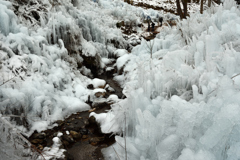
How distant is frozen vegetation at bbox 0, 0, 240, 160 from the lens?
1479 mm

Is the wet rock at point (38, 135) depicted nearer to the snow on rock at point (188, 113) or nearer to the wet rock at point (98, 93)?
the snow on rock at point (188, 113)

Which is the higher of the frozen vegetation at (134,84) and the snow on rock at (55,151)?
the frozen vegetation at (134,84)

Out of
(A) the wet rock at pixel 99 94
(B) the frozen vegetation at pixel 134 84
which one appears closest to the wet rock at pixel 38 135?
(B) the frozen vegetation at pixel 134 84

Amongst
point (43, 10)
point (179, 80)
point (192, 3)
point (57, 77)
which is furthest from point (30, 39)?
point (192, 3)

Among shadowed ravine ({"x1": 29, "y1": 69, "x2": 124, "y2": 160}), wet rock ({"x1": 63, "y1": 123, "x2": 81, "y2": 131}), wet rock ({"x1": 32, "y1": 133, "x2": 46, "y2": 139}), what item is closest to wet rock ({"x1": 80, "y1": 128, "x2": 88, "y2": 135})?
shadowed ravine ({"x1": 29, "y1": 69, "x2": 124, "y2": 160})

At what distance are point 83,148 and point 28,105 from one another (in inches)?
57.5

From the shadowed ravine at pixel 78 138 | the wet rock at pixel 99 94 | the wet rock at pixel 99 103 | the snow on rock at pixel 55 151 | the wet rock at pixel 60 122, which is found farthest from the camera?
the wet rock at pixel 99 94

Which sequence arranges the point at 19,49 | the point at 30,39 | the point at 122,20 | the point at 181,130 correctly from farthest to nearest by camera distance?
the point at 122,20 < the point at 30,39 < the point at 19,49 < the point at 181,130

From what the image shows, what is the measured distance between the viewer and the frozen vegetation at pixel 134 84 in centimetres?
148

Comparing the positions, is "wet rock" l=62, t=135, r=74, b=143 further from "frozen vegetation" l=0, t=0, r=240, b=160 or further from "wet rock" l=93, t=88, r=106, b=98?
"wet rock" l=93, t=88, r=106, b=98

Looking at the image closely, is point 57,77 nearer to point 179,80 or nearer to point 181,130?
point 179,80

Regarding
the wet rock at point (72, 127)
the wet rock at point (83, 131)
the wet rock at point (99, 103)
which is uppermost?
the wet rock at point (83, 131)

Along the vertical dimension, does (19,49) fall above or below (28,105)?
above

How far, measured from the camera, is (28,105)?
3334mm
